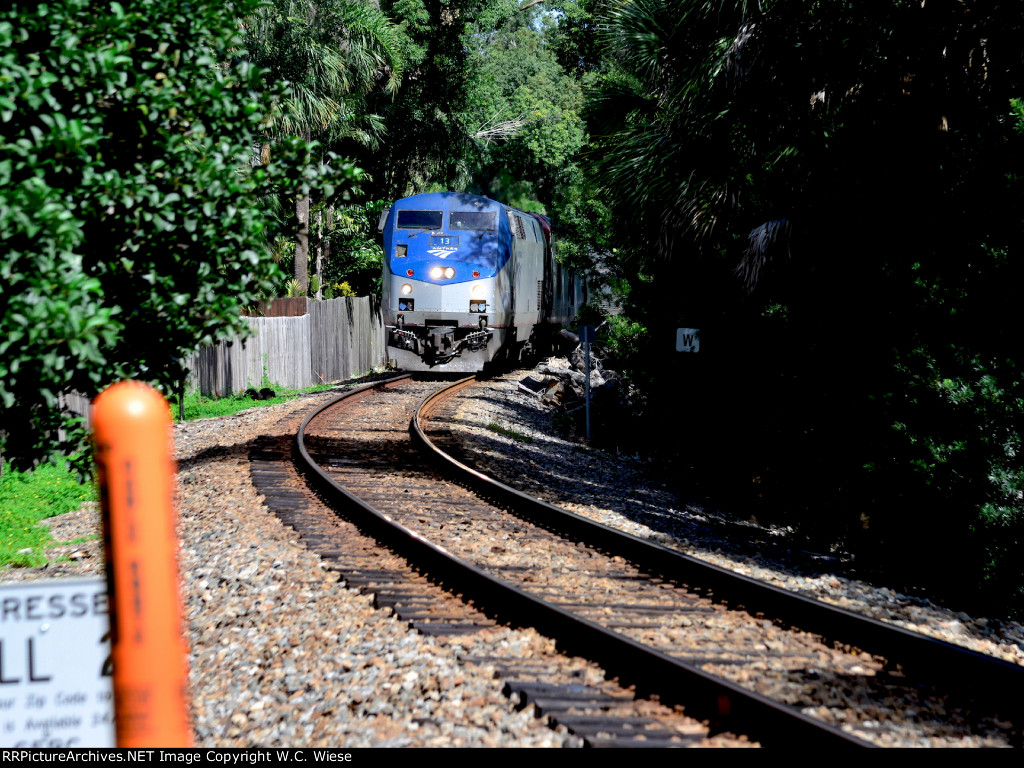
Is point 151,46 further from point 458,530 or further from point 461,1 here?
point 461,1

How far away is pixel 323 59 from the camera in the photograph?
25.8 m

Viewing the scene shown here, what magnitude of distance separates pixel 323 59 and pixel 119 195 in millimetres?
22663

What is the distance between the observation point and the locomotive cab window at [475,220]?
21.4 meters

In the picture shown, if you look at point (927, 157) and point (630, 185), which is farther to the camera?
point (630, 185)

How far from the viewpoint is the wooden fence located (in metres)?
20.8

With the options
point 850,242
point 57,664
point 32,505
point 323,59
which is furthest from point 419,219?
point 57,664

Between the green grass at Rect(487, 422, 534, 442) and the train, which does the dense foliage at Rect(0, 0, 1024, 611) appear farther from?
the train

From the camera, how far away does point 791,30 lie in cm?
1184

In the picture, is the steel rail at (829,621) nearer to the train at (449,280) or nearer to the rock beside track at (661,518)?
the rock beside track at (661,518)

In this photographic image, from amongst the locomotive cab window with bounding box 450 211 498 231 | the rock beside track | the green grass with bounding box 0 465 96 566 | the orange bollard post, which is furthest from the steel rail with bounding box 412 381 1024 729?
the locomotive cab window with bounding box 450 211 498 231

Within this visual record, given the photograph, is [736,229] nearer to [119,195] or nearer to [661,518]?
[661,518]

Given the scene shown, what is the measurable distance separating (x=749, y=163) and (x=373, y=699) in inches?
400

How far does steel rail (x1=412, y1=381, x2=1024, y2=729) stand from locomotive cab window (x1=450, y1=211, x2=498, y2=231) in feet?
41.2
